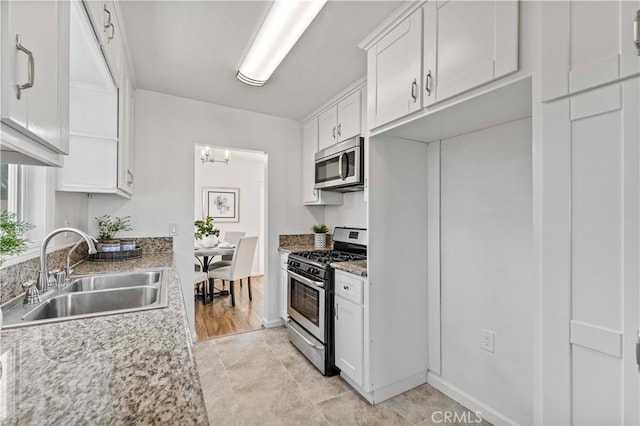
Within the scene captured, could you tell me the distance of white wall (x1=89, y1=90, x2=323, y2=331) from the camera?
2.72m

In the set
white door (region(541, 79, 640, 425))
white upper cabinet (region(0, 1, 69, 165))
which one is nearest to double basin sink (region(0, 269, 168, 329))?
white upper cabinet (region(0, 1, 69, 165))

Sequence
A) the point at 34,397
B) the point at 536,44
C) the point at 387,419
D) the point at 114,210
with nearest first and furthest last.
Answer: the point at 34,397
the point at 536,44
the point at 387,419
the point at 114,210

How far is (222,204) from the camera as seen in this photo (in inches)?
221

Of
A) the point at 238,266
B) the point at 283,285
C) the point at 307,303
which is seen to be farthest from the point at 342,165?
the point at 238,266

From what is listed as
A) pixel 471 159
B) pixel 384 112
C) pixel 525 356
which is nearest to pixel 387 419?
pixel 525 356

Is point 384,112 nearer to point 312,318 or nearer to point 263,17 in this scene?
point 263,17

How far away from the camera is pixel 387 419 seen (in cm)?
178

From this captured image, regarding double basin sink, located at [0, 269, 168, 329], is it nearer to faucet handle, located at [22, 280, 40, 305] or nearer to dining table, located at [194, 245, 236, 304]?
faucet handle, located at [22, 280, 40, 305]

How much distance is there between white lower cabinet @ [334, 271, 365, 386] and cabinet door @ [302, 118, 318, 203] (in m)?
1.29

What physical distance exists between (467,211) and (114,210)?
9.59 ft

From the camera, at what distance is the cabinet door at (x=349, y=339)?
1958mm

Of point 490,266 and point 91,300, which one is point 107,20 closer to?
point 91,300

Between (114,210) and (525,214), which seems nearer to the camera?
(525,214)

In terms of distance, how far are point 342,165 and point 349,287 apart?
1.04 metres
